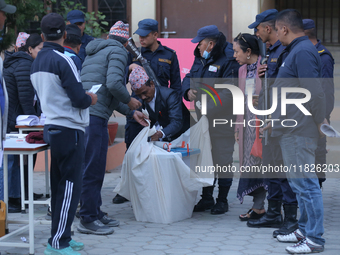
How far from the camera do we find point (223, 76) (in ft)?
16.0

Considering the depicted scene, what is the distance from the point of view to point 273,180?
4258mm

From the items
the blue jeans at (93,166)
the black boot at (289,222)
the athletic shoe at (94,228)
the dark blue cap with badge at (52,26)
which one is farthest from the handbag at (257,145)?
the dark blue cap with badge at (52,26)

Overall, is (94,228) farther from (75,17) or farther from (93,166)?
(75,17)

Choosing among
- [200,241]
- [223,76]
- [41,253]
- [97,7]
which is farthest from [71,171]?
[97,7]

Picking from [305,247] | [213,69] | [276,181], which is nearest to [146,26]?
[213,69]

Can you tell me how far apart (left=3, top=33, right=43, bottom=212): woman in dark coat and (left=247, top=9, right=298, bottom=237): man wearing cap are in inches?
95.6

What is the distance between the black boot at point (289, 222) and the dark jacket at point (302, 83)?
0.72 m

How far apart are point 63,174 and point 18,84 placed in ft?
6.28

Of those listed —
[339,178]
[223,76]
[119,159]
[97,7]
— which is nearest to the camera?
[223,76]

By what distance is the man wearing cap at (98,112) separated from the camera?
13.6ft

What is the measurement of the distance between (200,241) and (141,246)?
51 centimetres

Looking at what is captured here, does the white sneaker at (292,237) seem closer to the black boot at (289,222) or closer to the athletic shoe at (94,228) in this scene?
the black boot at (289,222)

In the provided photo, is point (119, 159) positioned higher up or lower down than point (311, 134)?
lower down

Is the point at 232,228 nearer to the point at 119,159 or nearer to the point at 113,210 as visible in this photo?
the point at 113,210
